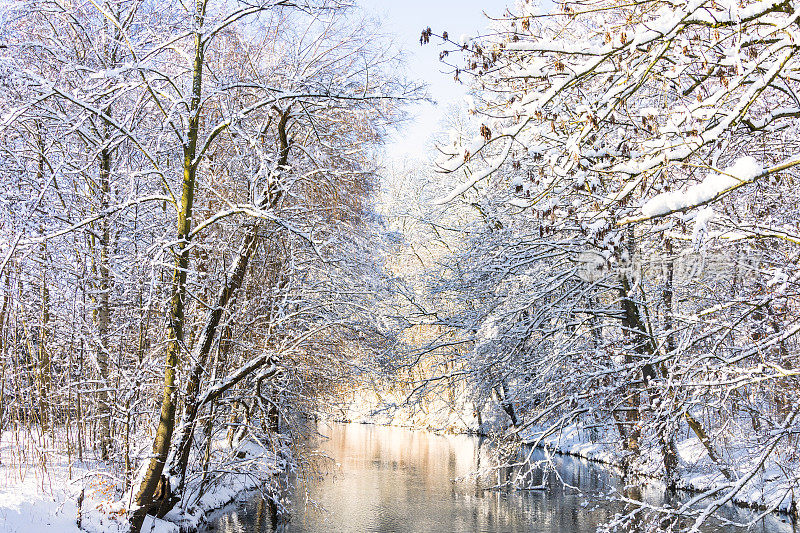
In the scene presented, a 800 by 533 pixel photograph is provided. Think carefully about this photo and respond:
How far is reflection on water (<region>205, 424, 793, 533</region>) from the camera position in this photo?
10336 millimetres

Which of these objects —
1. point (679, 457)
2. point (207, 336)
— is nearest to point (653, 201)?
point (207, 336)

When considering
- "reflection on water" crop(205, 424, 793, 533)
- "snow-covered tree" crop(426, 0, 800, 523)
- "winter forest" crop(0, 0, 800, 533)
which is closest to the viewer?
"snow-covered tree" crop(426, 0, 800, 523)

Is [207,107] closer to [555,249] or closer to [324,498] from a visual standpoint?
[555,249]

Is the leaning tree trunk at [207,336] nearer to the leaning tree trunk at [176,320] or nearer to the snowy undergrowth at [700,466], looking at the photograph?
the leaning tree trunk at [176,320]

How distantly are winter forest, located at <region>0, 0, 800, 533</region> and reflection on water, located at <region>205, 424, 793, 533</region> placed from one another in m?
0.44

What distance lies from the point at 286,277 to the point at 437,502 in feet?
17.1

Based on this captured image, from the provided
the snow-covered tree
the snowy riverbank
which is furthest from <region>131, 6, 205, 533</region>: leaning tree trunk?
the snowy riverbank

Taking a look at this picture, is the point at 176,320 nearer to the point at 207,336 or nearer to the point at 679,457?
the point at 207,336

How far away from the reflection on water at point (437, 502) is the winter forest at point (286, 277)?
44 centimetres

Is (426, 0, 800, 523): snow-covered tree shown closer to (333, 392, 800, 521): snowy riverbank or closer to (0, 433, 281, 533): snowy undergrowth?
(333, 392, 800, 521): snowy riverbank

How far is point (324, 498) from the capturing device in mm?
12461

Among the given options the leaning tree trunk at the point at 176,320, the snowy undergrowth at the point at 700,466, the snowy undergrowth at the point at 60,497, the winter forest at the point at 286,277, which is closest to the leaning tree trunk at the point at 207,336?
the winter forest at the point at 286,277

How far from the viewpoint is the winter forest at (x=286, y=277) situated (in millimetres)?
5609

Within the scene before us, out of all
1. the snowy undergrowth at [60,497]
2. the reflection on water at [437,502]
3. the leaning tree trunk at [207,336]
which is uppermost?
the leaning tree trunk at [207,336]
